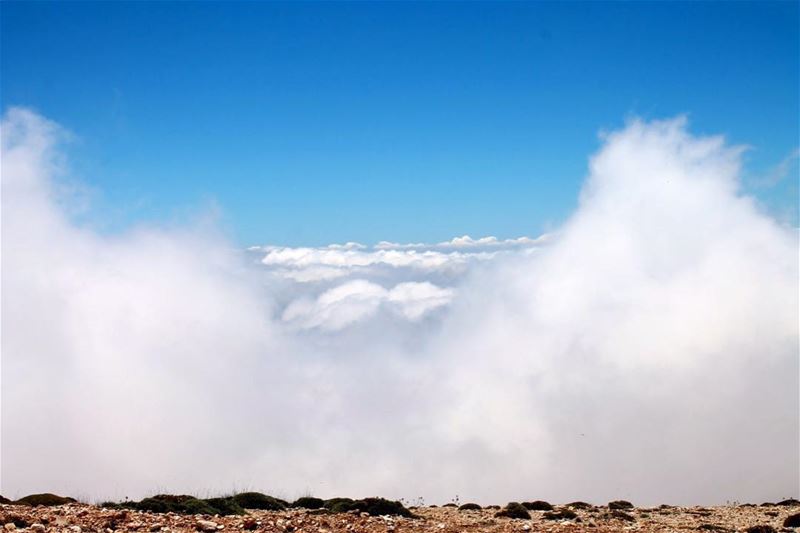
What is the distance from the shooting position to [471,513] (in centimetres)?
3306

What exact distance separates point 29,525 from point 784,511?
34.8 metres

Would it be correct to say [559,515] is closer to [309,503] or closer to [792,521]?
[792,521]

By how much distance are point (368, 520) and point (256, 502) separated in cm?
776

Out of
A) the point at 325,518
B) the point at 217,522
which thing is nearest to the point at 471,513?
the point at 325,518

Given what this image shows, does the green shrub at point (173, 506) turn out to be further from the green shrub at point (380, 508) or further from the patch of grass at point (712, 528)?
the patch of grass at point (712, 528)

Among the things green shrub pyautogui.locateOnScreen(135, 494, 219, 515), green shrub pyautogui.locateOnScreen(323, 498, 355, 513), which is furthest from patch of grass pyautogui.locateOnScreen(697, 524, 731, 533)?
green shrub pyautogui.locateOnScreen(135, 494, 219, 515)

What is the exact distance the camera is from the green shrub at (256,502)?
2980cm

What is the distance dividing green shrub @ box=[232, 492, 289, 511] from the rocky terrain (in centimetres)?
76

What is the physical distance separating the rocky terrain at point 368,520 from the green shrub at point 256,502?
0.76m

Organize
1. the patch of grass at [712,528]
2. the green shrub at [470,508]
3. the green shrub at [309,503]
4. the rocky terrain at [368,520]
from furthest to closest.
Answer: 1. the green shrub at [470,508]
2. the green shrub at [309,503]
3. the patch of grass at [712,528]
4. the rocky terrain at [368,520]

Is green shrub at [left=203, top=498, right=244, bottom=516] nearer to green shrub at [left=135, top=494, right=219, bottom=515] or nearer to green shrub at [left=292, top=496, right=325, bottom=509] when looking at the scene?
green shrub at [left=135, top=494, right=219, bottom=515]

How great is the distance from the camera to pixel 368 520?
24922mm

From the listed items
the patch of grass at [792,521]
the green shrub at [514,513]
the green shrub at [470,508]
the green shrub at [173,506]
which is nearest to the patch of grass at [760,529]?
the patch of grass at [792,521]

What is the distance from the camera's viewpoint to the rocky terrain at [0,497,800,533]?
21.2 metres
